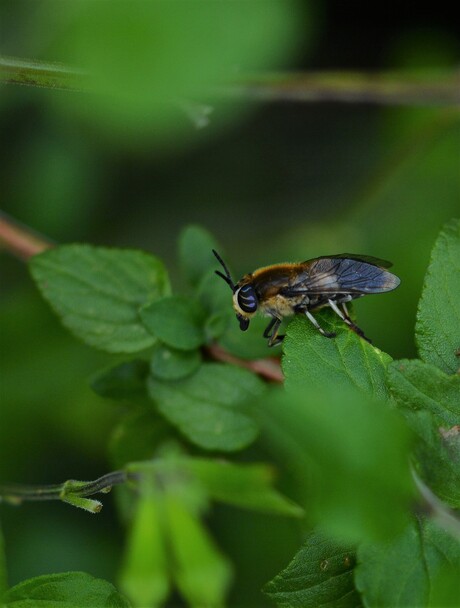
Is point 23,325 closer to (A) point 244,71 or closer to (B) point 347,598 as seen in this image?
(A) point 244,71

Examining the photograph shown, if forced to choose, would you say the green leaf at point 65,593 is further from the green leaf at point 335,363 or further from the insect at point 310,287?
the insect at point 310,287

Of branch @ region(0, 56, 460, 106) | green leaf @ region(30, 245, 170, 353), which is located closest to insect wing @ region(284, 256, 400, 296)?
green leaf @ region(30, 245, 170, 353)

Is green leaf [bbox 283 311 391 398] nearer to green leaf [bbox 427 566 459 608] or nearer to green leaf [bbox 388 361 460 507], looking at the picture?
green leaf [bbox 388 361 460 507]

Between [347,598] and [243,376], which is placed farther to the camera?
[243,376]

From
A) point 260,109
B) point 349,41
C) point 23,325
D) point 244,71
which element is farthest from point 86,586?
point 349,41

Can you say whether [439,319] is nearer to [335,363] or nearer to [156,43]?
[335,363]

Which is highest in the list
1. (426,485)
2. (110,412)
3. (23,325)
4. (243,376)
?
(426,485)

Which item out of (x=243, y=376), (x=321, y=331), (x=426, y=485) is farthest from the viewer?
(x=243, y=376)

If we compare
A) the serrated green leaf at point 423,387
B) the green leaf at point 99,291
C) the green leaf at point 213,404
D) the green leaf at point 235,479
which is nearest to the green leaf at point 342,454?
the green leaf at point 235,479
